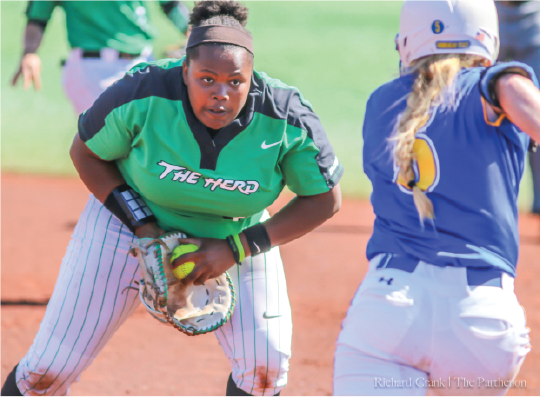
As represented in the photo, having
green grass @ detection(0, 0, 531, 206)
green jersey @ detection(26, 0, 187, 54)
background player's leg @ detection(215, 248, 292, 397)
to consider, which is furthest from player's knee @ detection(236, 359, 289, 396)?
green grass @ detection(0, 0, 531, 206)

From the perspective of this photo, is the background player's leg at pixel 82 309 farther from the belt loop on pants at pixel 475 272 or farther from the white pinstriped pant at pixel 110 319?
the belt loop on pants at pixel 475 272

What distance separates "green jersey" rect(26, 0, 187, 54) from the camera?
5.04m

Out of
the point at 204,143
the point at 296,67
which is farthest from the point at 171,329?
the point at 296,67

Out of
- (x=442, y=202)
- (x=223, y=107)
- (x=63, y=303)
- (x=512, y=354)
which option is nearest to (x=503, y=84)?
(x=442, y=202)

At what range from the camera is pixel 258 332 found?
2.66 metres

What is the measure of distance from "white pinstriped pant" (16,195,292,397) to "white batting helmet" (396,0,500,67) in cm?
111

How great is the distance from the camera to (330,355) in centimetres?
422

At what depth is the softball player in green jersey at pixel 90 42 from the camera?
16.6 feet

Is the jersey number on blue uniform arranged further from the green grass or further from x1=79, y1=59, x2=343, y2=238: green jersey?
the green grass

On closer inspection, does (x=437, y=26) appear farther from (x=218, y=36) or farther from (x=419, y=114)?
(x=218, y=36)

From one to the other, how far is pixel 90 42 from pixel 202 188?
3.01 metres

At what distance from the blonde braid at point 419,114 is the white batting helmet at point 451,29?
70mm

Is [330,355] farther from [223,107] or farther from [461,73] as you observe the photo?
[461,73]

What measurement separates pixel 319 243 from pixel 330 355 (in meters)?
2.50
